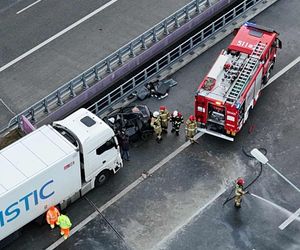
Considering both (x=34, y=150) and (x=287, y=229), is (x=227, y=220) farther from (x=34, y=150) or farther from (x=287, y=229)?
(x=34, y=150)

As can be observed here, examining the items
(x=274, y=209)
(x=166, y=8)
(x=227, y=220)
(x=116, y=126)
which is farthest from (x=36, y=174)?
(x=166, y=8)

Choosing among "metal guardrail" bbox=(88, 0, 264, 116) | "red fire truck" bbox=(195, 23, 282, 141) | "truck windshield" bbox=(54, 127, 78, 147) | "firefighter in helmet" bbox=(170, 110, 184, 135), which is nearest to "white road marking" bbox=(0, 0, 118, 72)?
"metal guardrail" bbox=(88, 0, 264, 116)

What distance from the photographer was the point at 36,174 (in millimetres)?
24875

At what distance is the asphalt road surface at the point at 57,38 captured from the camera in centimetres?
3212

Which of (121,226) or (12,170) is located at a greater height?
(12,170)

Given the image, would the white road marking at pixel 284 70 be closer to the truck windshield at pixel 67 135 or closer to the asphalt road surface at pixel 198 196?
the asphalt road surface at pixel 198 196

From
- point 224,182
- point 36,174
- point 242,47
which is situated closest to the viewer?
point 36,174

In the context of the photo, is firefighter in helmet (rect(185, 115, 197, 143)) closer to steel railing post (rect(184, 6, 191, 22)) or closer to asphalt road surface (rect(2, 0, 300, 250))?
asphalt road surface (rect(2, 0, 300, 250))

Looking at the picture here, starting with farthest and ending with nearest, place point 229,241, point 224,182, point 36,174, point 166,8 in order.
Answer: point 166,8, point 224,182, point 229,241, point 36,174

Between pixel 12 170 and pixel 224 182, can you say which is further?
pixel 224 182

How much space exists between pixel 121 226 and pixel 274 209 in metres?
5.86

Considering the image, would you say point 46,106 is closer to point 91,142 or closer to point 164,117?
point 91,142

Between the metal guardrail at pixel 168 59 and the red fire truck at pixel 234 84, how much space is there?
323 centimetres

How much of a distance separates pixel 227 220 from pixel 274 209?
74.2 inches
